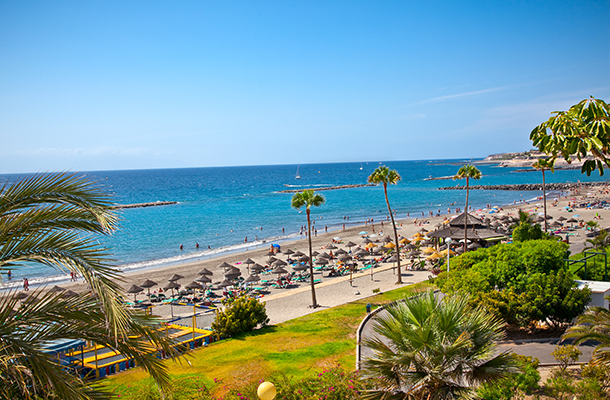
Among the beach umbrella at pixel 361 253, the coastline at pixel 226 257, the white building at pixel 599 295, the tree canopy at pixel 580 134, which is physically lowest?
the coastline at pixel 226 257

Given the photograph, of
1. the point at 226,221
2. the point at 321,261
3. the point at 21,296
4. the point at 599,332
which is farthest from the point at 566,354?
the point at 226,221

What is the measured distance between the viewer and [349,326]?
1919cm

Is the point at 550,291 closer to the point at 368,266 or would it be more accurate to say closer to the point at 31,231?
the point at 31,231

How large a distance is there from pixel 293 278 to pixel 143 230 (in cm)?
4030

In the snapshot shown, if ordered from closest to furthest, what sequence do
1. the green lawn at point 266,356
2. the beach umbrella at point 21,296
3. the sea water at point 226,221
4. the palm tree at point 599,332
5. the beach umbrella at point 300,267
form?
the beach umbrella at point 21,296, the palm tree at point 599,332, the green lawn at point 266,356, the beach umbrella at point 300,267, the sea water at point 226,221

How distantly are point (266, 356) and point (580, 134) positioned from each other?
12943 mm

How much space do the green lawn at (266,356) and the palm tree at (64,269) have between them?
5.34 metres

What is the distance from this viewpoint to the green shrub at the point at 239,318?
752 inches

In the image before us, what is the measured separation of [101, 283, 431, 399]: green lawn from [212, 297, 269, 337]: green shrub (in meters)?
0.55

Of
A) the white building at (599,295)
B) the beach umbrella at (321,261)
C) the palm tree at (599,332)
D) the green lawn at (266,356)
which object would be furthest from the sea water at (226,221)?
the palm tree at (599,332)

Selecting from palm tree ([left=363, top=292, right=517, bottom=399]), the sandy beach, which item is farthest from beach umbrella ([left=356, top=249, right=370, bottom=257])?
palm tree ([left=363, top=292, right=517, bottom=399])

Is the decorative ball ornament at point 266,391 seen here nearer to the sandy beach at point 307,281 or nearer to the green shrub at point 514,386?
the green shrub at point 514,386

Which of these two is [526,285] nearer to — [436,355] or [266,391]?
[436,355]

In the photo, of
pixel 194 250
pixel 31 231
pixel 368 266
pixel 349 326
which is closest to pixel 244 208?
pixel 194 250
